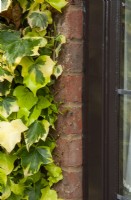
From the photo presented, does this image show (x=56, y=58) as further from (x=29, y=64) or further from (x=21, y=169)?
(x=21, y=169)

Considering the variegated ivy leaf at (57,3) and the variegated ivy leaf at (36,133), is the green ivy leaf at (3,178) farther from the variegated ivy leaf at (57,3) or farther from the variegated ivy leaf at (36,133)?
the variegated ivy leaf at (57,3)

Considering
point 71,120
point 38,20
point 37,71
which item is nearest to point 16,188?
point 71,120

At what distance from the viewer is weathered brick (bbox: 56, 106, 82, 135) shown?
1298mm

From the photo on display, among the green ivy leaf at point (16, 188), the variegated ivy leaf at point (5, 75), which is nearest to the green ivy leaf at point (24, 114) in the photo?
the variegated ivy leaf at point (5, 75)

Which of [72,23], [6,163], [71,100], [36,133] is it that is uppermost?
[72,23]

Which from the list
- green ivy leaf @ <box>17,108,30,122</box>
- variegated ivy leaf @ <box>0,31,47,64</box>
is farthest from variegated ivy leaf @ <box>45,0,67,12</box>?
green ivy leaf @ <box>17,108,30,122</box>

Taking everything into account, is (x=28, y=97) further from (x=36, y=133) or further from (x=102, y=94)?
(x=102, y=94)

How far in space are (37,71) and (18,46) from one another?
3.8 inches

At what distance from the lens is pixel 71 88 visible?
129cm

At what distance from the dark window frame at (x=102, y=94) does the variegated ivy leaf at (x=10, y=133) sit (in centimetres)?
22

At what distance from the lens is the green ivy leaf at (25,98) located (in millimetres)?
1266

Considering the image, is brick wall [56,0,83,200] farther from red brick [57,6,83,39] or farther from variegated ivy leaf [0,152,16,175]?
variegated ivy leaf [0,152,16,175]

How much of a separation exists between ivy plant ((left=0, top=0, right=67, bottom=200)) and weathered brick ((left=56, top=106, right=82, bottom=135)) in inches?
1.2

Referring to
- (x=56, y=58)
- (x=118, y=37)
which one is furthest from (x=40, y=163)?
(x=118, y=37)
